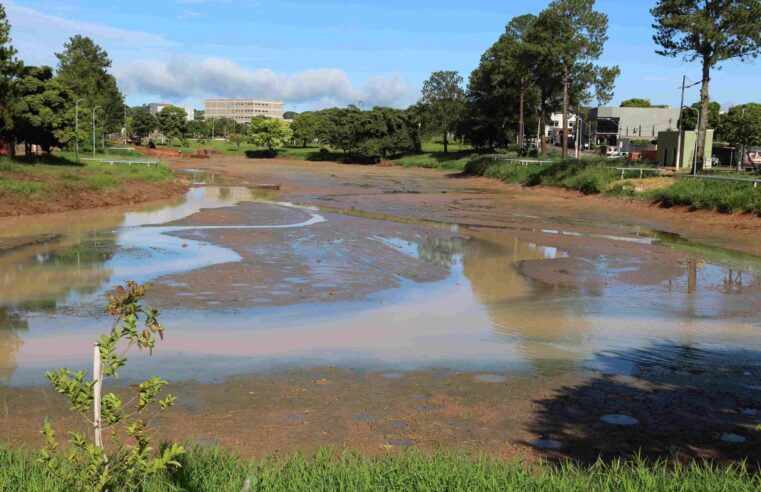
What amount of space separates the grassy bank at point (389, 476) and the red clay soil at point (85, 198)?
28.3m

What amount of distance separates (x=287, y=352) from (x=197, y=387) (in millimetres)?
2187

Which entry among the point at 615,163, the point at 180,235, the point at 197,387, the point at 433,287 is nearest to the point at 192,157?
the point at 615,163

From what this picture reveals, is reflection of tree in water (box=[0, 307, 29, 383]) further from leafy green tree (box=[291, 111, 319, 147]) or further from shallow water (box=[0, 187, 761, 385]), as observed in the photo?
leafy green tree (box=[291, 111, 319, 147])

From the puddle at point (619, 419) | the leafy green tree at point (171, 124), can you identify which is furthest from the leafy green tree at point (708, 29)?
the leafy green tree at point (171, 124)

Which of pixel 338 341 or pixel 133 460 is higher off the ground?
pixel 133 460

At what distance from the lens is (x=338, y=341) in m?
11.5

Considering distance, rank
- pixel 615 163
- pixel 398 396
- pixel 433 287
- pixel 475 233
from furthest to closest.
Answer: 1. pixel 615 163
2. pixel 475 233
3. pixel 433 287
4. pixel 398 396

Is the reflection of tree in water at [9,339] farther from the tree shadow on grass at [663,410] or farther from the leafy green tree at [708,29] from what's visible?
the leafy green tree at [708,29]

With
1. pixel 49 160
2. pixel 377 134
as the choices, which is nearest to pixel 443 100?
pixel 377 134

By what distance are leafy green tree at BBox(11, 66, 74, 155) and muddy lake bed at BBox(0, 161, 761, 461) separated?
89.9ft

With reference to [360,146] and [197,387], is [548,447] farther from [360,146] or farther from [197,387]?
[360,146]

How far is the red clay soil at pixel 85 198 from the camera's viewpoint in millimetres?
31109

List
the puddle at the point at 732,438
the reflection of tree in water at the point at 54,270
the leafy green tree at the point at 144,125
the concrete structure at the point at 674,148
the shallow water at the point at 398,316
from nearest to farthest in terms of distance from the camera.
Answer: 1. the puddle at the point at 732,438
2. the shallow water at the point at 398,316
3. the reflection of tree in water at the point at 54,270
4. the concrete structure at the point at 674,148
5. the leafy green tree at the point at 144,125

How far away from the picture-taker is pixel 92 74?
81125 millimetres
